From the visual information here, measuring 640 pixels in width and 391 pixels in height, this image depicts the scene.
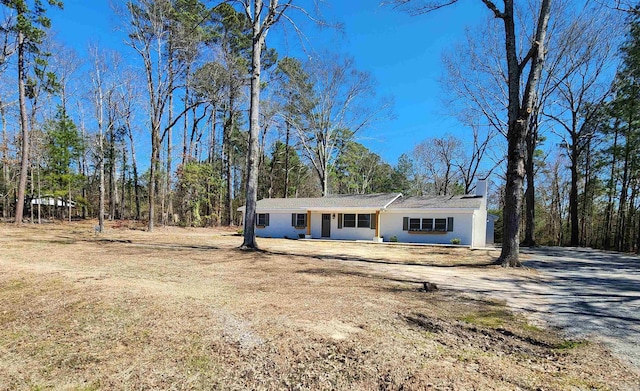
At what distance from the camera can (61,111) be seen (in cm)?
2548

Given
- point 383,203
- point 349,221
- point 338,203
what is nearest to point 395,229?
point 383,203

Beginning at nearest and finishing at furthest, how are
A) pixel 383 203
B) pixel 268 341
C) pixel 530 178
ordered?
pixel 268 341, pixel 383 203, pixel 530 178

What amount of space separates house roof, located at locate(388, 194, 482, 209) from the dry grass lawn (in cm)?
1364

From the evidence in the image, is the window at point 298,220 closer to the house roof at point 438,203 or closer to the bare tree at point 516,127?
the house roof at point 438,203

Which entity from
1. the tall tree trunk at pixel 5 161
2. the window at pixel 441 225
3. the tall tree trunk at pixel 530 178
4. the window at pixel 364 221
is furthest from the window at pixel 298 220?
the tall tree trunk at pixel 5 161

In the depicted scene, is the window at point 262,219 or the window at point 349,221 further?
the window at point 262,219

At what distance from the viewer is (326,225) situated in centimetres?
2062

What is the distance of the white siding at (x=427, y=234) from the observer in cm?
1731

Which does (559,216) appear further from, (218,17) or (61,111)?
(61,111)

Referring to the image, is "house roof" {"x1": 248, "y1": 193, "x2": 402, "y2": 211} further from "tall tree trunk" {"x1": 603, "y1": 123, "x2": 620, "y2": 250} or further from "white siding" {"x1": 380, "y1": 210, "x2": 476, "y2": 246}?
"tall tree trunk" {"x1": 603, "y1": 123, "x2": 620, "y2": 250}

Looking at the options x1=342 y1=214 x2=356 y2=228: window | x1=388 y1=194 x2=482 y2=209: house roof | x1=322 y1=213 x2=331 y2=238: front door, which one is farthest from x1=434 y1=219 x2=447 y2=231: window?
x1=322 y1=213 x2=331 y2=238: front door

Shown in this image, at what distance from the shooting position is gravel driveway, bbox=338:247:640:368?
12.2ft

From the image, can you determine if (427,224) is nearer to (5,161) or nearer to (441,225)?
(441,225)

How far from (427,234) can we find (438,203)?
201cm
